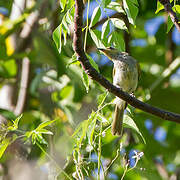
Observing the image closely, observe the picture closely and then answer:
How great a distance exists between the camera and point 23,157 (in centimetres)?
353

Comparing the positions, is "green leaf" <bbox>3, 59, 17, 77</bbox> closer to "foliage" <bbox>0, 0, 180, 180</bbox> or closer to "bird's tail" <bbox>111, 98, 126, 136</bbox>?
"foliage" <bbox>0, 0, 180, 180</bbox>

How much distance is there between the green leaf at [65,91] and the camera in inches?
180

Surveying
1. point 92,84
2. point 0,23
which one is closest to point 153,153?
point 92,84

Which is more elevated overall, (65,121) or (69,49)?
(69,49)

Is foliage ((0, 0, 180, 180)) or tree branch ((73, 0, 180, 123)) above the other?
tree branch ((73, 0, 180, 123))

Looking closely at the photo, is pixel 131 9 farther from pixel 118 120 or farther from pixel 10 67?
pixel 10 67

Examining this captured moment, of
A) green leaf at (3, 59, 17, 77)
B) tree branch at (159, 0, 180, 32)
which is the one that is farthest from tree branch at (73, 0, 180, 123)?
green leaf at (3, 59, 17, 77)

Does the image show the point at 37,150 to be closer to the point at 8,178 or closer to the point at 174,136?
the point at 8,178

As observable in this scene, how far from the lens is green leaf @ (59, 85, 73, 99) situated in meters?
4.58

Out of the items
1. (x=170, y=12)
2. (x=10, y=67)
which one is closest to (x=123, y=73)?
(x=170, y=12)

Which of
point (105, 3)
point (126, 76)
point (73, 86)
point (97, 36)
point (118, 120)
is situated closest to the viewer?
point (105, 3)

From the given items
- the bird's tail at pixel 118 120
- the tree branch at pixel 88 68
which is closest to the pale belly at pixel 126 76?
the bird's tail at pixel 118 120

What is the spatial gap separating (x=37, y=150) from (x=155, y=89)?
1655 mm

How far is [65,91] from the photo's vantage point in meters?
4.62
